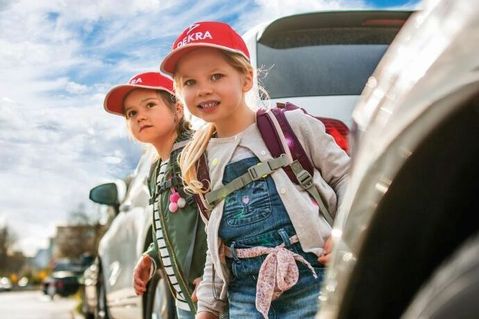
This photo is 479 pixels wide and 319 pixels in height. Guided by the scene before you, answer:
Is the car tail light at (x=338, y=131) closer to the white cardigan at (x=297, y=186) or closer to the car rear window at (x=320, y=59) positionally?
the car rear window at (x=320, y=59)

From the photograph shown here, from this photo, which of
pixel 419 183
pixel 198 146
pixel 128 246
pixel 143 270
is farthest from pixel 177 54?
pixel 128 246

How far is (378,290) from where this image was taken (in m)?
1.37

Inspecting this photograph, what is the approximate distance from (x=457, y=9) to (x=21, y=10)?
304cm

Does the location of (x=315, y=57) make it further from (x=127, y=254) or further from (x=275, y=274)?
(x=127, y=254)

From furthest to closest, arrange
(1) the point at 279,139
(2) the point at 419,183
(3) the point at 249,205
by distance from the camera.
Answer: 1. (1) the point at 279,139
2. (3) the point at 249,205
3. (2) the point at 419,183

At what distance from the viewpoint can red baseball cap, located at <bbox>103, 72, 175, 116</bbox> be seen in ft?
12.8

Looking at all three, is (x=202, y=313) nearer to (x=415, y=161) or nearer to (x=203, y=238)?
(x=203, y=238)

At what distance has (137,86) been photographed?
3.92 meters

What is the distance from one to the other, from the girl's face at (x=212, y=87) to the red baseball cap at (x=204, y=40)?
0.04 meters

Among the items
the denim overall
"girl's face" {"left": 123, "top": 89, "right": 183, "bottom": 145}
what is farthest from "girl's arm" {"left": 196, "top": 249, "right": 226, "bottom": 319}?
"girl's face" {"left": 123, "top": 89, "right": 183, "bottom": 145}

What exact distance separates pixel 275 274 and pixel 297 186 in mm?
299

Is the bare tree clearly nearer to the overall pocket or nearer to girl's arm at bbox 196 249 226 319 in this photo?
girl's arm at bbox 196 249 226 319

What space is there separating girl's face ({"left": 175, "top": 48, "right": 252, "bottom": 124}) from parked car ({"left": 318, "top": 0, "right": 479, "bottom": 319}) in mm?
1564

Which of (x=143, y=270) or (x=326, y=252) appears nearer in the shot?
(x=326, y=252)
